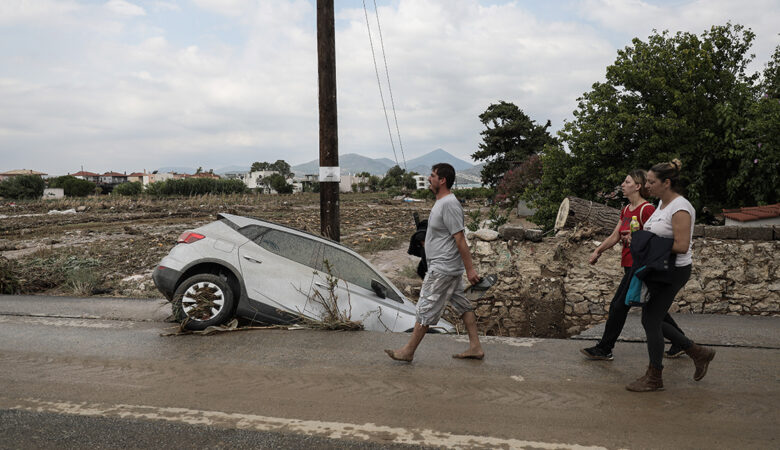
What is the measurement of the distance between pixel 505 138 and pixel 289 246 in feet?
157

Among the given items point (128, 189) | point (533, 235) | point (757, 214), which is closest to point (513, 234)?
point (533, 235)

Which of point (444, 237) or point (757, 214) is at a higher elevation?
point (757, 214)

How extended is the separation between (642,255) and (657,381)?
1.04m

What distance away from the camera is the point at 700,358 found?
14.6 feet

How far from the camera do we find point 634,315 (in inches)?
298

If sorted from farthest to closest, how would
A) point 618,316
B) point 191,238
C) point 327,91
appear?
1. point 327,91
2. point 191,238
3. point 618,316

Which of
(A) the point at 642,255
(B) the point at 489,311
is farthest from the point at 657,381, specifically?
(B) the point at 489,311

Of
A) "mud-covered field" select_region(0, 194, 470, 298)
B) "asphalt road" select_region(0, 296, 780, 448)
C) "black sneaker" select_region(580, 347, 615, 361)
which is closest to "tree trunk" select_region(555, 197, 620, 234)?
"mud-covered field" select_region(0, 194, 470, 298)

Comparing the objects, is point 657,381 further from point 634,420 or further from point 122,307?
point 122,307

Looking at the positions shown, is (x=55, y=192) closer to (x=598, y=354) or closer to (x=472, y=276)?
(x=472, y=276)

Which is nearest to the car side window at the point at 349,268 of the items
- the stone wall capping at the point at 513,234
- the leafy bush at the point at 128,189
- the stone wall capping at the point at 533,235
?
the stone wall capping at the point at 513,234

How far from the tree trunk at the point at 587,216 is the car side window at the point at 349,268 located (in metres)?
5.87

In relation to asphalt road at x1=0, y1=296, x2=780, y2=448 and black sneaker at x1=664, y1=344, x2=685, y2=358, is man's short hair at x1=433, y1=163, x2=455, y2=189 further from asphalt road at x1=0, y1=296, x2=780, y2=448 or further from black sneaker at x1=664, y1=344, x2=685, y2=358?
black sneaker at x1=664, y1=344, x2=685, y2=358

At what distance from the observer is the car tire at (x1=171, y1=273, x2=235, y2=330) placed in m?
5.97
